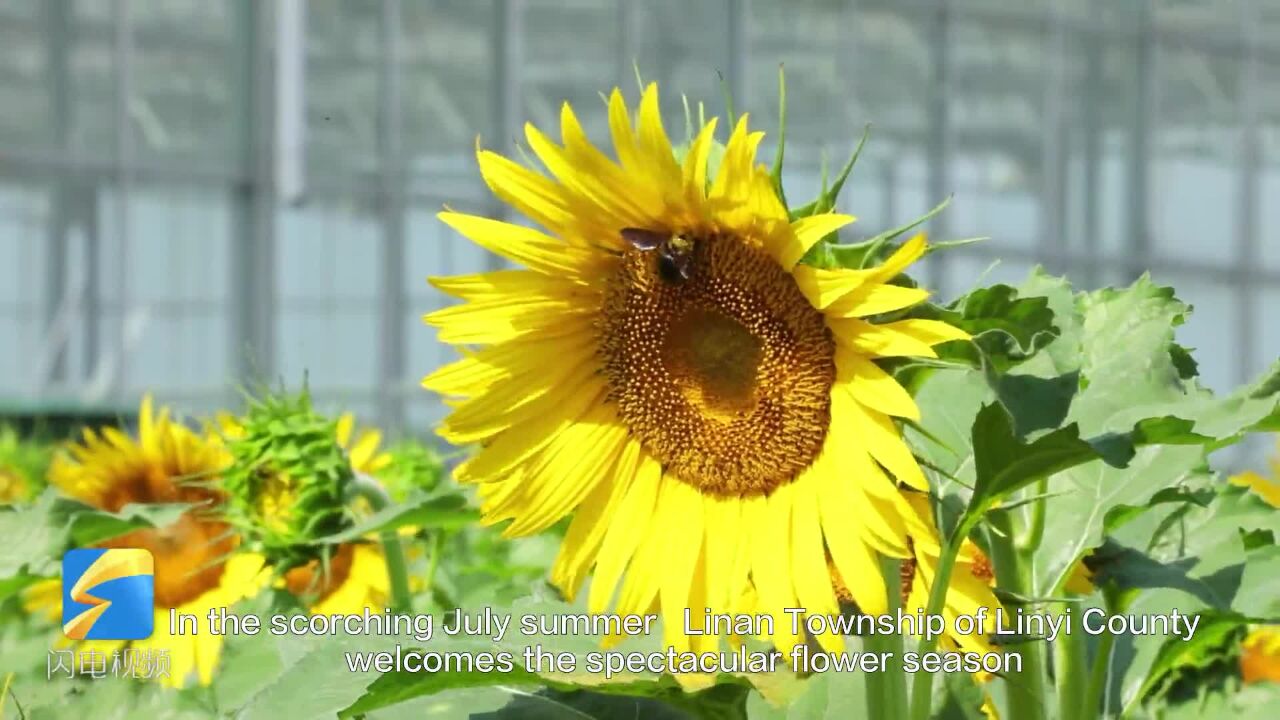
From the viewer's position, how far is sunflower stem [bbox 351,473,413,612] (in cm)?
109

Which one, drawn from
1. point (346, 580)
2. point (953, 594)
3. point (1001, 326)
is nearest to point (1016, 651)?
point (953, 594)

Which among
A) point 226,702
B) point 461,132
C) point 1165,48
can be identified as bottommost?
point 226,702

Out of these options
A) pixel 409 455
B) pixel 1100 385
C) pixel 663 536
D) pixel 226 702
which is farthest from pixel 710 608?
pixel 409 455

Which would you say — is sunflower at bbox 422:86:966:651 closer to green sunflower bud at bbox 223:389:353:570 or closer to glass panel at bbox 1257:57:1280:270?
green sunflower bud at bbox 223:389:353:570

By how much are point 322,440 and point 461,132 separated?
8.55 m

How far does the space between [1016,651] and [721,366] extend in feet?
0.63

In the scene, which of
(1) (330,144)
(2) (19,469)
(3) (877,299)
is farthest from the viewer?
(1) (330,144)

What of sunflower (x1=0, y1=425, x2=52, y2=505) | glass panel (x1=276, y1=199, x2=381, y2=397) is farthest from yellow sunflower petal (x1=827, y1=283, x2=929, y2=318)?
glass panel (x1=276, y1=199, x2=381, y2=397)

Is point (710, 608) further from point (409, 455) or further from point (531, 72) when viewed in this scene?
point (531, 72)

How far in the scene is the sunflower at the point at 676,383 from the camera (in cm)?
72

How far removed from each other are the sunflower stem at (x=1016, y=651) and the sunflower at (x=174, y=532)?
1.45ft

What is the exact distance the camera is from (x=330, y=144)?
9258 millimetres

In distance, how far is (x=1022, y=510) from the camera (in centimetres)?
93

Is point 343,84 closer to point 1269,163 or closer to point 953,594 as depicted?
point 1269,163
